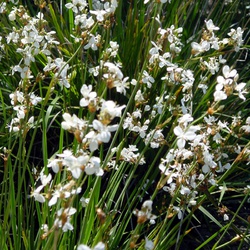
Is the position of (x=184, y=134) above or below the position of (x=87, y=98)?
below

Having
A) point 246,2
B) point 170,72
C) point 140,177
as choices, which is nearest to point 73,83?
point 140,177

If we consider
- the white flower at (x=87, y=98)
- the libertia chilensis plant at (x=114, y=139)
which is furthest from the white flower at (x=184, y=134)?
the white flower at (x=87, y=98)

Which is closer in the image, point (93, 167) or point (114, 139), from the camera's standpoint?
point (93, 167)

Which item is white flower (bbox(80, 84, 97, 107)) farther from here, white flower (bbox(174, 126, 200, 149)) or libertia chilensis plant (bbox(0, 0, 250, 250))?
white flower (bbox(174, 126, 200, 149))

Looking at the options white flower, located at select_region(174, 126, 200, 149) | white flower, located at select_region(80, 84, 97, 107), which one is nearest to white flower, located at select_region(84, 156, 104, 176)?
white flower, located at select_region(80, 84, 97, 107)

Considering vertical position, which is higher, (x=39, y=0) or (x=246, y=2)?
(x=39, y=0)

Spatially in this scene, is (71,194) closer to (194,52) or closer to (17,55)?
(194,52)

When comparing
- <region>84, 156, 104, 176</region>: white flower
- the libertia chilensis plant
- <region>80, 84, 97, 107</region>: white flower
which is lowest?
the libertia chilensis plant

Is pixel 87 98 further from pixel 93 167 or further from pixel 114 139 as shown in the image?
pixel 114 139

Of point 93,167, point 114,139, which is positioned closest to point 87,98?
point 93,167
